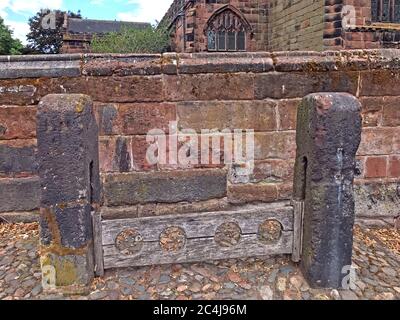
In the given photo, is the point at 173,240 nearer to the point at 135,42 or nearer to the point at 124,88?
the point at 124,88

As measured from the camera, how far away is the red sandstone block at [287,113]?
3.20 m

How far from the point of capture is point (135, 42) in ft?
49.1

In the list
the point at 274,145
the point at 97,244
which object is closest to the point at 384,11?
the point at 274,145

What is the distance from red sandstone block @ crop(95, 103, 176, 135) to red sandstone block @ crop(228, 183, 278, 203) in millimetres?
947

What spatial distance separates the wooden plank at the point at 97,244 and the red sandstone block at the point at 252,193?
1445mm

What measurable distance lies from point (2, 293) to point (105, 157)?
1.36m

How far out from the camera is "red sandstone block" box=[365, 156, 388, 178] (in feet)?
11.2

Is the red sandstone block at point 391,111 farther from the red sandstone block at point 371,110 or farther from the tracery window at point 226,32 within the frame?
the tracery window at point 226,32

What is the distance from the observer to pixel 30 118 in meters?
3.07

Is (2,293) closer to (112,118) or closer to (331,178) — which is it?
(112,118)

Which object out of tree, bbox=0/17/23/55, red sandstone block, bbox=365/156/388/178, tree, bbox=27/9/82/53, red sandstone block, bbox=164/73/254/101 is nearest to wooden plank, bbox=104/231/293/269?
red sandstone block, bbox=164/73/254/101

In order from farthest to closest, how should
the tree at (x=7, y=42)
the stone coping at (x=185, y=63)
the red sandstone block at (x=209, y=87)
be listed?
the tree at (x=7, y=42), the red sandstone block at (x=209, y=87), the stone coping at (x=185, y=63)

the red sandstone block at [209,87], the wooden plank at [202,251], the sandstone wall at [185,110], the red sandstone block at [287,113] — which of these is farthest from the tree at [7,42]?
the wooden plank at [202,251]

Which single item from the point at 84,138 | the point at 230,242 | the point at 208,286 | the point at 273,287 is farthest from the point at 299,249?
the point at 84,138
